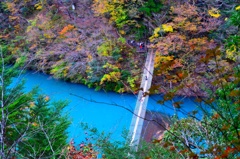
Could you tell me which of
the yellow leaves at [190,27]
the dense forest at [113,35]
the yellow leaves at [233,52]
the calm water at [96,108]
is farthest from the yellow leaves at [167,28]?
the yellow leaves at [233,52]

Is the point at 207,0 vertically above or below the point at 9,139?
above

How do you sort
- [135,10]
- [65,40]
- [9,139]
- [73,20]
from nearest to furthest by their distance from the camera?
[9,139], [135,10], [65,40], [73,20]

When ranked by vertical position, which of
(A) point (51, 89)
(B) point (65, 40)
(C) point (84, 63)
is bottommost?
(A) point (51, 89)

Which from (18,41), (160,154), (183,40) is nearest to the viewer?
(160,154)

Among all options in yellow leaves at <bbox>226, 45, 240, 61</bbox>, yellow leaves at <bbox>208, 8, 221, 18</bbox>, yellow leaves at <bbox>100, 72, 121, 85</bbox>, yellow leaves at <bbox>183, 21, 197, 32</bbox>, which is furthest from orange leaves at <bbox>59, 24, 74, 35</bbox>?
yellow leaves at <bbox>226, 45, 240, 61</bbox>

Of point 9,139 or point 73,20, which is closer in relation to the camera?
point 9,139

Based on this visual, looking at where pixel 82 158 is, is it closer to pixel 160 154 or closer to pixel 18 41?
pixel 160 154

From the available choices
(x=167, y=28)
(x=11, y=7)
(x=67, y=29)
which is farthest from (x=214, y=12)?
(x=11, y=7)

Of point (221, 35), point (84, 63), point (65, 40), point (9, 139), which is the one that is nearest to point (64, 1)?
point (65, 40)

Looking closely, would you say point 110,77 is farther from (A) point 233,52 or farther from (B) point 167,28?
(A) point 233,52
